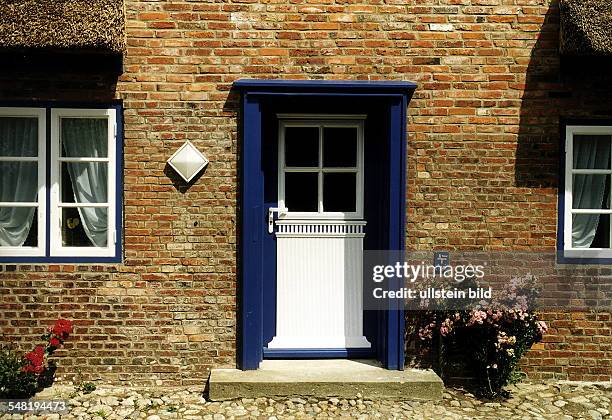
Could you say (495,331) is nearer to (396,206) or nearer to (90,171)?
(396,206)

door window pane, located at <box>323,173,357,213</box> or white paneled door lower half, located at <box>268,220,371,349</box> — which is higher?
door window pane, located at <box>323,173,357,213</box>

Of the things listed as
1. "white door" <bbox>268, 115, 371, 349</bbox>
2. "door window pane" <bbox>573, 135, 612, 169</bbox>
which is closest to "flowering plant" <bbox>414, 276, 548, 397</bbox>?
"white door" <bbox>268, 115, 371, 349</bbox>

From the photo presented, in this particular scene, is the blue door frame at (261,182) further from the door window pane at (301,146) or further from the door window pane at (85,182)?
the door window pane at (85,182)

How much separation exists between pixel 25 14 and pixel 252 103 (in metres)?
1.91

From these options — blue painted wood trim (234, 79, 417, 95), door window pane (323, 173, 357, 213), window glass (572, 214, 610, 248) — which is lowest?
window glass (572, 214, 610, 248)

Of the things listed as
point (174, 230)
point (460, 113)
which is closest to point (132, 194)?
point (174, 230)

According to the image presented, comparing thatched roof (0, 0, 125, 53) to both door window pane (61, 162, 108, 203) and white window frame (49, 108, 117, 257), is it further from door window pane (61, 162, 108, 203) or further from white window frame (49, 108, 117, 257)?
door window pane (61, 162, 108, 203)

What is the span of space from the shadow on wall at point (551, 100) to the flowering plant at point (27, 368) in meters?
4.23

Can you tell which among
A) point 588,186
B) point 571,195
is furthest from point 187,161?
point 588,186

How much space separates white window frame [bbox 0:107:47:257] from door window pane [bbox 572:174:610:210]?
15.6 ft

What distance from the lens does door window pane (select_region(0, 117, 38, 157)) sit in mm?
4930

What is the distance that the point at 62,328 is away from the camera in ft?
15.5

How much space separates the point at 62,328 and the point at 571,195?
15.2 feet

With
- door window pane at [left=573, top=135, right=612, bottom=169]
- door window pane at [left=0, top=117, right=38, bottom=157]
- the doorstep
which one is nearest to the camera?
the doorstep
